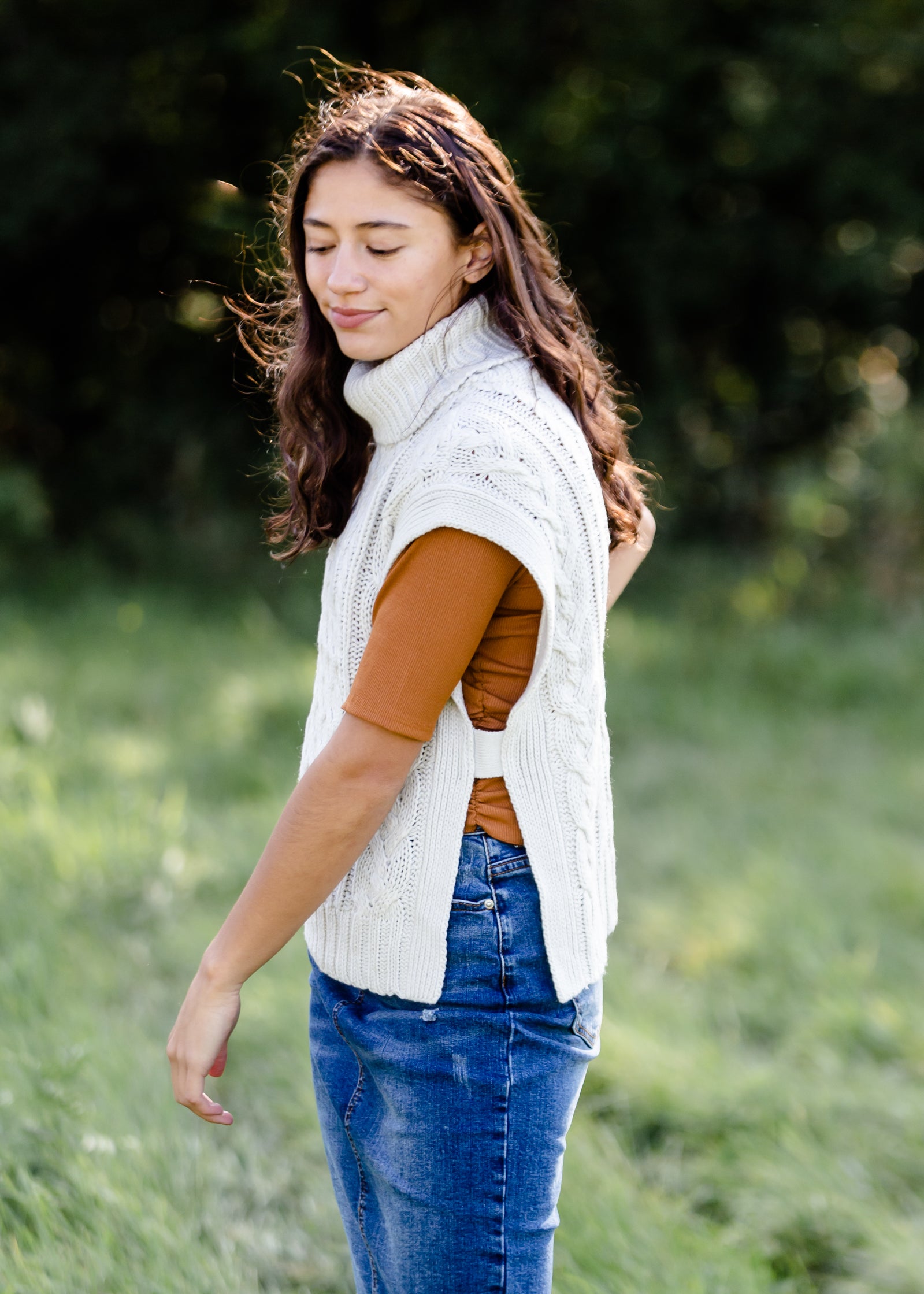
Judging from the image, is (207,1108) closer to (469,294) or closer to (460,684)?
(460,684)

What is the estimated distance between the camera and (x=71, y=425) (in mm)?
9258

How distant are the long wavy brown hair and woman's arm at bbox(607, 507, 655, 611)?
6 cm

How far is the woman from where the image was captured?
120 centimetres

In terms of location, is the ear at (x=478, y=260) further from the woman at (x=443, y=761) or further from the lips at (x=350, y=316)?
the lips at (x=350, y=316)

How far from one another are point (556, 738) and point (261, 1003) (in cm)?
207

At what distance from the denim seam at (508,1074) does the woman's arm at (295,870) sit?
145 mm

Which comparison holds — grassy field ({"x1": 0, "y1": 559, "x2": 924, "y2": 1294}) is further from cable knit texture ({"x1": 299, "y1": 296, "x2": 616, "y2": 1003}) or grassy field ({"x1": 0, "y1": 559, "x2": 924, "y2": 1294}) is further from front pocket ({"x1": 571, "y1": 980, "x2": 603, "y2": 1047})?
cable knit texture ({"x1": 299, "y1": 296, "x2": 616, "y2": 1003})

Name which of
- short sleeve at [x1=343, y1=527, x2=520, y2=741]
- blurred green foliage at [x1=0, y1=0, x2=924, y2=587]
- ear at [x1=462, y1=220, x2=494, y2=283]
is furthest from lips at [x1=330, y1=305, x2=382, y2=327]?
blurred green foliage at [x1=0, y1=0, x2=924, y2=587]

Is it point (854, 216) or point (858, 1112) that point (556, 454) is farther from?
point (854, 216)

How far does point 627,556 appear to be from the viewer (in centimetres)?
174

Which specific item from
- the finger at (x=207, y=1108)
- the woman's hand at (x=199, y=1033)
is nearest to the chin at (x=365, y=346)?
the woman's hand at (x=199, y=1033)

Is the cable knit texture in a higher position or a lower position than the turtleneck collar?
lower

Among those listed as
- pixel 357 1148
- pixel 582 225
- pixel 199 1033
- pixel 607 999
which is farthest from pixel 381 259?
pixel 582 225

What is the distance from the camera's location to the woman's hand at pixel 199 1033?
1279 mm
